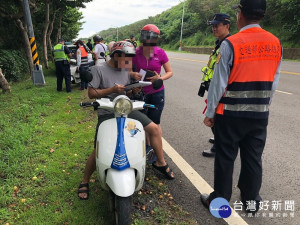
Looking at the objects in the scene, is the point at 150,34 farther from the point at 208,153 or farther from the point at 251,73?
the point at 208,153

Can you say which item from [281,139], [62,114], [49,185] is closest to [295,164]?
[281,139]

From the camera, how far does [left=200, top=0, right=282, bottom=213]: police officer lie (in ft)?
7.54

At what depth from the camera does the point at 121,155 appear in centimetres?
232

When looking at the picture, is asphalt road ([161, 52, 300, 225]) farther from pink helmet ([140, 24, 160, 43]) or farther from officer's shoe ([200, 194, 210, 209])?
pink helmet ([140, 24, 160, 43])

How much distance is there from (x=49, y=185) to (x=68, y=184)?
24 cm

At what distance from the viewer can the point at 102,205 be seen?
286 cm

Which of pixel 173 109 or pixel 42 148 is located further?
pixel 173 109

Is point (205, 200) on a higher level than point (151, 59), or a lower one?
lower

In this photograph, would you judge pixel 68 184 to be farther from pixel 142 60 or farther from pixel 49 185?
pixel 142 60

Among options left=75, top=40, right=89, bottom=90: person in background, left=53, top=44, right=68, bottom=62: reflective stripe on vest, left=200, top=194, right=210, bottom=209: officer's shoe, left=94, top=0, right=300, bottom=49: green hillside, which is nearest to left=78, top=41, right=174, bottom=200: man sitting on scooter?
left=200, top=194, right=210, bottom=209: officer's shoe

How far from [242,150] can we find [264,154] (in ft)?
5.39

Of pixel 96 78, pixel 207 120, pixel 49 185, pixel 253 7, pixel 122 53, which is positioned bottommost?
pixel 49 185

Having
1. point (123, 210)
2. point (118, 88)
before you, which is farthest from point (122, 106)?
point (123, 210)

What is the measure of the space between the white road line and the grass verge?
1.37 feet
